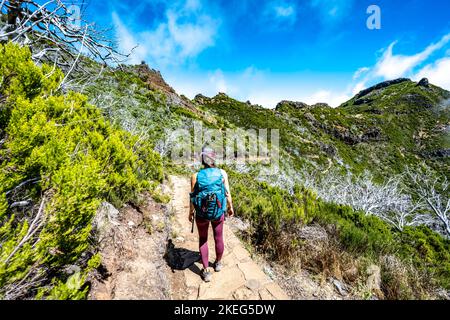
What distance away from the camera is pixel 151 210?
4.61 meters

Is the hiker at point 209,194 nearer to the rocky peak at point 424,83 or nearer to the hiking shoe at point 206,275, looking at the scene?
the hiking shoe at point 206,275

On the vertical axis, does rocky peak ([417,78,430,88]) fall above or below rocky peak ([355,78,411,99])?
below

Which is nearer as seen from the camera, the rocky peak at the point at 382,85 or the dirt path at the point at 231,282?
the dirt path at the point at 231,282

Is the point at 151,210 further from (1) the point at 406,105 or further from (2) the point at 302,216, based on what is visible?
(1) the point at 406,105

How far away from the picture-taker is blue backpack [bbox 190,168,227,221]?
2658 mm

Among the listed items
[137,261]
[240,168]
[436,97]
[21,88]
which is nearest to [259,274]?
[137,261]

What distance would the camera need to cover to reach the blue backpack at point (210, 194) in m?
2.66

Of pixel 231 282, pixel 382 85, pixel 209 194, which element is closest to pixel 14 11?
pixel 209 194

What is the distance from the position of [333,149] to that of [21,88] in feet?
159

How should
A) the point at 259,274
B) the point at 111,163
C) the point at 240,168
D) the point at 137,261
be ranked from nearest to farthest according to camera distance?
the point at 137,261 → the point at 259,274 → the point at 111,163 → the point at 240,168

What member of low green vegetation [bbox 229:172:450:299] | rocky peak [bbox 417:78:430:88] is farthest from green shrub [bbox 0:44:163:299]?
rocky peak [bbox 417:78:430:88]

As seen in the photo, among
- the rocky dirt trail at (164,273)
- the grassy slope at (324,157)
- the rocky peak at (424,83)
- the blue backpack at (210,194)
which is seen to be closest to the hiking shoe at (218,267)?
the rocky dirt trail at (164,273)

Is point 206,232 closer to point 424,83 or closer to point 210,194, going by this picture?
point 210,194

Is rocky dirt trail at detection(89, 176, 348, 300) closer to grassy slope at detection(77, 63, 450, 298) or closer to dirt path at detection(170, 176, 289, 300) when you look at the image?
dirt path at detection(170, 176, 289, 300)
